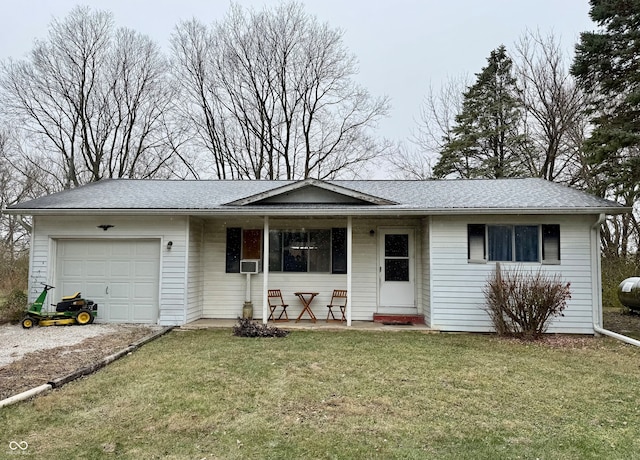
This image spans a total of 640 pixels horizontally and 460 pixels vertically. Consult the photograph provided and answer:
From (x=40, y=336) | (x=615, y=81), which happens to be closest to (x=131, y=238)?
(x=40, y=336)

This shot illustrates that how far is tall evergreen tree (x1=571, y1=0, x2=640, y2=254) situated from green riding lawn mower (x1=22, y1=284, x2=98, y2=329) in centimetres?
1144

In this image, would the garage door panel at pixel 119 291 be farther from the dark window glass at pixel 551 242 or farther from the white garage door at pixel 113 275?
the dark window glass at pixel 551 242

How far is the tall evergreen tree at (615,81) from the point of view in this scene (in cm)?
909

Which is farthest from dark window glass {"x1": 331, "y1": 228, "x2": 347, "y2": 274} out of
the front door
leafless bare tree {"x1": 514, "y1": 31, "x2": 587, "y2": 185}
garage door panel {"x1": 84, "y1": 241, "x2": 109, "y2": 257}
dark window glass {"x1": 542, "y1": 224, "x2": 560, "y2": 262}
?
leafless bare tree {"x1": 514, "y1": 31, "x2": 587, "y2": 185}

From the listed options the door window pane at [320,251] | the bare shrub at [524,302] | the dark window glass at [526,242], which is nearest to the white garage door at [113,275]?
the door window pane at [320,251]

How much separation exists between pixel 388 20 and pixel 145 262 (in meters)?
13.1

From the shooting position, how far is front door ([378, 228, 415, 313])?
885 cm

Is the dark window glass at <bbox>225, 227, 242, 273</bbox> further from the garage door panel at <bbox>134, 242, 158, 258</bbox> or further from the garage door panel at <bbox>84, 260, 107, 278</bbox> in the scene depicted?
the garage door panel at <bbox>84, 260, 107, 278</bbox>

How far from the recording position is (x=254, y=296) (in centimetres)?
910

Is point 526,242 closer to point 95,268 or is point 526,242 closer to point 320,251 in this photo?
point 320,251

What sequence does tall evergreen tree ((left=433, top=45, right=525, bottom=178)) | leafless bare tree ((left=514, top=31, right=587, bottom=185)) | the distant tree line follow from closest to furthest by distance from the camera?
the distant tree line, leafless bare tree ((left=514, top=31, right=587, bottom=185)), tall evergreen tree ((left=433, top=45, right=525, bottom=178))

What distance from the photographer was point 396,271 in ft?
29.3

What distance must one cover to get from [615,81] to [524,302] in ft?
21.5

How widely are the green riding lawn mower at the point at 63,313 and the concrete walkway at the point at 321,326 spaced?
1833mm
